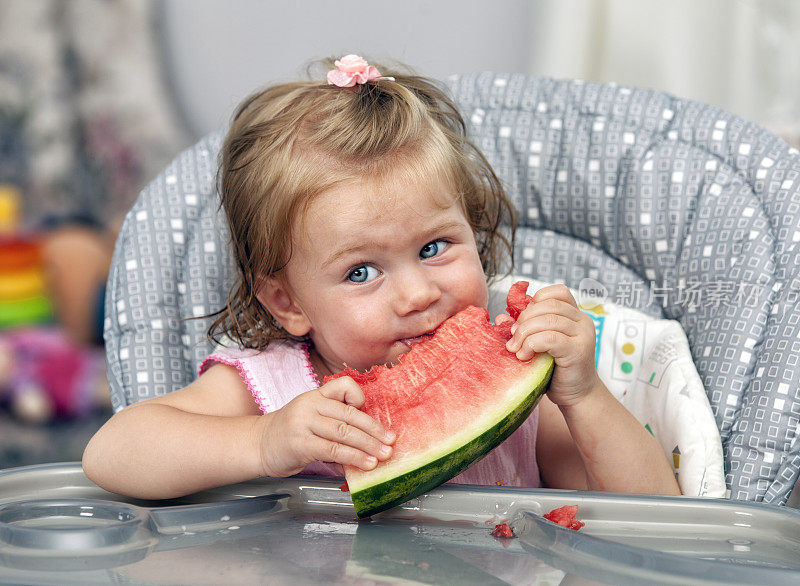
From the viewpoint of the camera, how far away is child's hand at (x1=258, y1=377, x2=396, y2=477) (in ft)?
2.94

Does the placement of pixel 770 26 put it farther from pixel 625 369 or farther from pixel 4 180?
pixel 4 180

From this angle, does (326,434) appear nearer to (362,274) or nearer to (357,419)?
(357,419)

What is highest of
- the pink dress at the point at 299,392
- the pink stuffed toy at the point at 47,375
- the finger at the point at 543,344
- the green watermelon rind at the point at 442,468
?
the finger at the point at 543,344

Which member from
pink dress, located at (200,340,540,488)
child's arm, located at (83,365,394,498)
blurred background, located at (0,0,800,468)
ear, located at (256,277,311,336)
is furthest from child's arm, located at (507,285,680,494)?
blurred background, located at (0,0,800,468)

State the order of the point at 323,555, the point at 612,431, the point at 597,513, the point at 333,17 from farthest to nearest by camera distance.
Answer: the point at 333,17, the point at 612,431, the point at 597,513, the point at 323,555

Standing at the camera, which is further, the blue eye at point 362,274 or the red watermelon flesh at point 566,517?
the blue eye at point 362,274

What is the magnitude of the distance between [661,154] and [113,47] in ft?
6.08

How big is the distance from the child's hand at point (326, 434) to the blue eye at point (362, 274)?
0.23 meters

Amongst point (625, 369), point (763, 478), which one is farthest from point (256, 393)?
point (763, 478)

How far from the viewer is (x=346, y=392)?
933 mm

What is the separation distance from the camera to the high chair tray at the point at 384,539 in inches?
27.8

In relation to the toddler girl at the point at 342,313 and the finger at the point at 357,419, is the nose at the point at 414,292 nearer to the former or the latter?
the toddler girl at the point at 342,313

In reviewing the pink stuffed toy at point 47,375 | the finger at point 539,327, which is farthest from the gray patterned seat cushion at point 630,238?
the pink stuffed toy at point 47,375

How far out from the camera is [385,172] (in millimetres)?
1134
